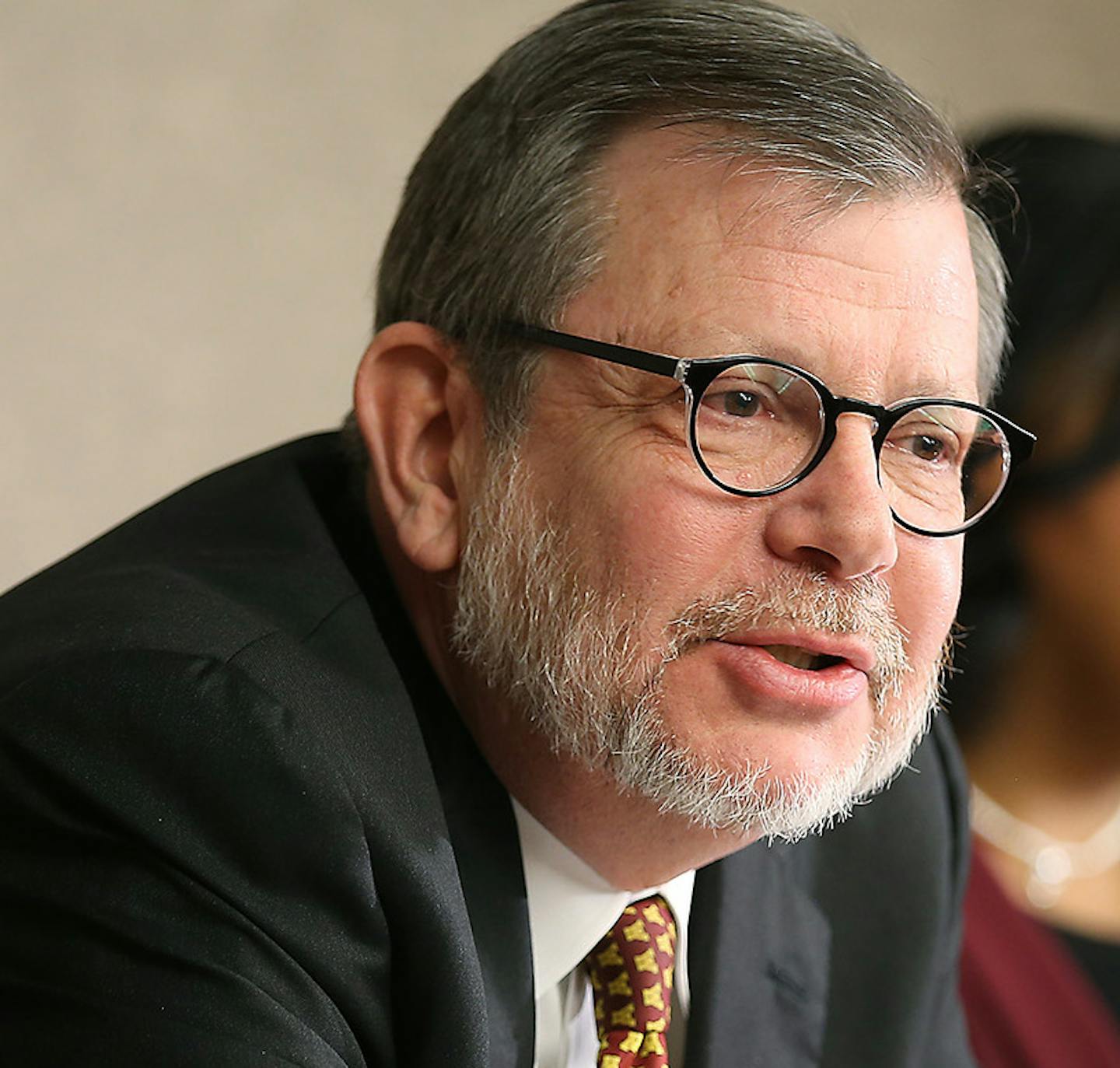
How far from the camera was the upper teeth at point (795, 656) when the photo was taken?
1249mm

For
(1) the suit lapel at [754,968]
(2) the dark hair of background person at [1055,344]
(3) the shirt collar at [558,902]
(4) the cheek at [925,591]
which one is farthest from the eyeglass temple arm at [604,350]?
(2) the dark hair of background person at [1055,344]

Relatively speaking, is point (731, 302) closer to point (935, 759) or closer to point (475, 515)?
point (475, 515)

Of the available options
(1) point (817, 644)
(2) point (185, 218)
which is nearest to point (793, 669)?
(1) point (817, 644)

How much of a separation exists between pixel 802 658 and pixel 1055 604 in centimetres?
137

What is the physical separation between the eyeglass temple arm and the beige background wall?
3.52 ft

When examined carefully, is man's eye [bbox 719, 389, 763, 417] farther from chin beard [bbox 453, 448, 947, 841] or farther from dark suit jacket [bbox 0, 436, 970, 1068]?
dark suit jacket [bbox 0, 436, 970, 1068]

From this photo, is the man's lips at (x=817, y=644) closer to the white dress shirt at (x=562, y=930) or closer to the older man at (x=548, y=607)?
the older man at (x=548, y=607)

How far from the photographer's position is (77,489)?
2252 mm

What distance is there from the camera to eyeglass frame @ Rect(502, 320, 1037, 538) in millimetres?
1217

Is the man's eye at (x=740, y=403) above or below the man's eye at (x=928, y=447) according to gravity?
below

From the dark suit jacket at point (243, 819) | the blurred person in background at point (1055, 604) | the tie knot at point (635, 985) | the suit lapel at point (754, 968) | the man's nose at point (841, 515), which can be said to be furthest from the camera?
the blurred person in background at point (1055, 604)

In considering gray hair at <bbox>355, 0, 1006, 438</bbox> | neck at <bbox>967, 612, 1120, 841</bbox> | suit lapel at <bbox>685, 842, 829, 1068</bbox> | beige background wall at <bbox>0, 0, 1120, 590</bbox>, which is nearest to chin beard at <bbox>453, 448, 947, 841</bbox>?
gray hair at <bbox>355, 0, 1006, 438</bbox>

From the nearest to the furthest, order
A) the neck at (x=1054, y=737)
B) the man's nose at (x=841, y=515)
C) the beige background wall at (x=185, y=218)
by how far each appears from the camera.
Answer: the man's nose at (x=841, y=515), the beige background wall at (x=185, y=218), the neck at (x=1054, y=737)

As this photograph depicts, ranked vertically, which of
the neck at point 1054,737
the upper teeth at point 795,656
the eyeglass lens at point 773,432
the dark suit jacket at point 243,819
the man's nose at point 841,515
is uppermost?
the neck at point 1054,737
